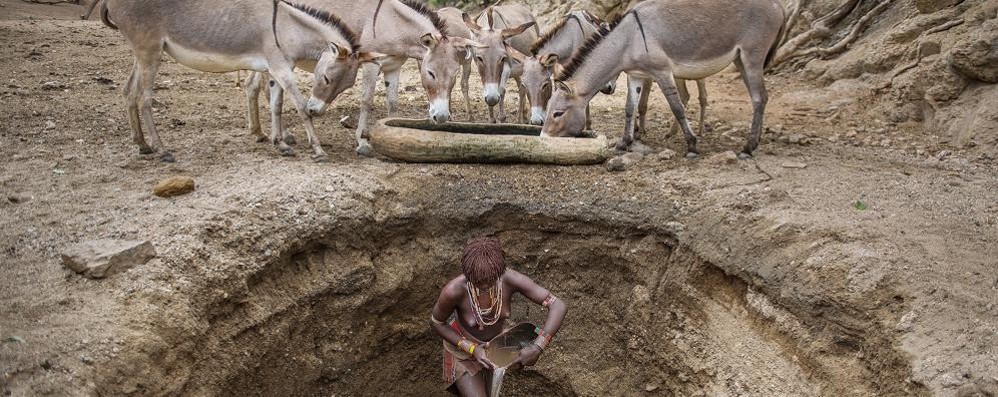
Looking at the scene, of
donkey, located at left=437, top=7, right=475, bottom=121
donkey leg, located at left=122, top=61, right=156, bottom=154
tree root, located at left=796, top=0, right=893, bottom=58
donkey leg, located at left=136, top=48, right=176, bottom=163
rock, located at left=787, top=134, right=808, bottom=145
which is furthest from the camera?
tree root, located at left=796, top=0, right=893, bottom=58

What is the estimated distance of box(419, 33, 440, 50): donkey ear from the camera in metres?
6.75

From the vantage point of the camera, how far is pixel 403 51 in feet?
23.5

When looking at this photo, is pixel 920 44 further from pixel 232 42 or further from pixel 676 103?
pixel 232 42

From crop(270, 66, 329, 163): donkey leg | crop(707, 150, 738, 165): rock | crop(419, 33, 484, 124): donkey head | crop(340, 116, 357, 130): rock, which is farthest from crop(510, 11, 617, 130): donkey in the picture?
crop(270, 66, 329, 163): donkey leg

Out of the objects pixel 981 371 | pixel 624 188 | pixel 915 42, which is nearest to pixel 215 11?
pixel 624 188

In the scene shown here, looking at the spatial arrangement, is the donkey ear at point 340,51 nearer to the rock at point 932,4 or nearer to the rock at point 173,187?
the rock at point 173,187

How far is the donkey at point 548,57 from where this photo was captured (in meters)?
7.22

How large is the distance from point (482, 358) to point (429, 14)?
4.02m

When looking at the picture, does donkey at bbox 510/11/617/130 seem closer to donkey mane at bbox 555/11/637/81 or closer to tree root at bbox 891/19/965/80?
donkey mane at bbox 555/11/637/81

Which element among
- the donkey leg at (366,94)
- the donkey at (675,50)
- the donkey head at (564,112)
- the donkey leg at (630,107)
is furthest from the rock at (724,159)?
the donkey leg at (366,94)

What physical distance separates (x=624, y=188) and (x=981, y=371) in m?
2.79

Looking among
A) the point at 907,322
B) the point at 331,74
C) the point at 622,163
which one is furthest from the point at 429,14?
the point at 907,322

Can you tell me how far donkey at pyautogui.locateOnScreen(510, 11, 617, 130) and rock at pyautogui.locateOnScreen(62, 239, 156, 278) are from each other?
380 cm

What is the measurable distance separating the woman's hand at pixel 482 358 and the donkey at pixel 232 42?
2.84 meters
